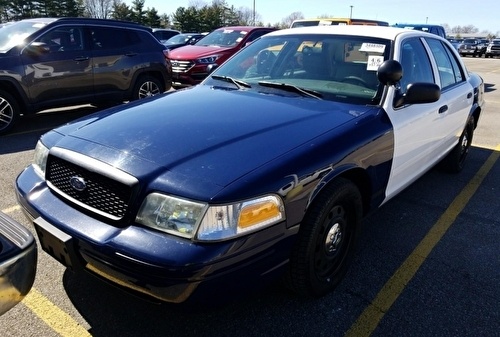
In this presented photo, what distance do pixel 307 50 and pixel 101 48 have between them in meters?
4.90

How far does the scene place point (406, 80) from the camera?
3352 millimetres

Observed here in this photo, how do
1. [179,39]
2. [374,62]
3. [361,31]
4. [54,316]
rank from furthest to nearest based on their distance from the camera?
[179,39] < [361,31] < [374,62] < [54,316]

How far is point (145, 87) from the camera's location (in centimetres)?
799

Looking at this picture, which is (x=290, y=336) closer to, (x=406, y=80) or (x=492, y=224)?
(x=406, y=80)

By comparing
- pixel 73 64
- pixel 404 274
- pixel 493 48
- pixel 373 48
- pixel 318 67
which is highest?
pixel 373 48

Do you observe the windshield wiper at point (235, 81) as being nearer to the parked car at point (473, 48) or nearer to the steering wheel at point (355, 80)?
the steering wheel at point (355, 80)

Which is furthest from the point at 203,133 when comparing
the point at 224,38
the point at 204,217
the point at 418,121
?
the point at 224,38

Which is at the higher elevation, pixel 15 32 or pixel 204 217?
pixel 15 32

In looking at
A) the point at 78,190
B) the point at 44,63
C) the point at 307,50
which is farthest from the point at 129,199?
the point at 44,63

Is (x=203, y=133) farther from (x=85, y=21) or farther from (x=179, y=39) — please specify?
(x=179, y=39)

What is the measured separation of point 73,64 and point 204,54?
3809 millimetres

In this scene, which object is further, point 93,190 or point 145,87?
point 145,87

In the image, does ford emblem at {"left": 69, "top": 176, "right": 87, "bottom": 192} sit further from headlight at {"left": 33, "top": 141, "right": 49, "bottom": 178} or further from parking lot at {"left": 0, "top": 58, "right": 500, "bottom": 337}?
parking lot at {"left": 0, "top": 58, "right": 500, "bottom": 337}

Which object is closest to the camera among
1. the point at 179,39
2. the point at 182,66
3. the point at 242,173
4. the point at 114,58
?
the point at 242,173
